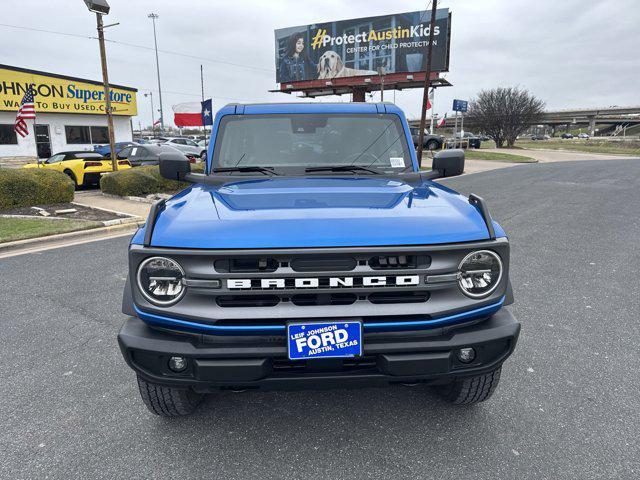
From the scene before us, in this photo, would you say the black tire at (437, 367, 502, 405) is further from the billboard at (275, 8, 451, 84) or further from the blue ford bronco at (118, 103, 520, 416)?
the billboard at (275, 8, 451, 84)

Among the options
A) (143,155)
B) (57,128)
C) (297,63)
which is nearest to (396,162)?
(143,155)

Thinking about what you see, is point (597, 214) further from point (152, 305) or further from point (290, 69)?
point (290, 69)

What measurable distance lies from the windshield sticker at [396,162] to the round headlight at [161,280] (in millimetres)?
1948

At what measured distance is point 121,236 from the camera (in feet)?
26.3

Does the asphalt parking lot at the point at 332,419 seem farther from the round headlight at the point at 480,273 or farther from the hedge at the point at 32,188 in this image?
the hedge at the point at 32,188

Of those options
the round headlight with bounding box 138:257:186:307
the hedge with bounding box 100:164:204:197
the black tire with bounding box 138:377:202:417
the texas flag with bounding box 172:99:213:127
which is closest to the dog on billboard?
the texas flag with bounding box 172:99:213:127

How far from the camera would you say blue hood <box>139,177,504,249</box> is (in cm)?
201

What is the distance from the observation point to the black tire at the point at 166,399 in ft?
7.88

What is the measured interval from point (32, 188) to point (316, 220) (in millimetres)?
10702

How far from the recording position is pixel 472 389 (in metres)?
2.53

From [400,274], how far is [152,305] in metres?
1.17

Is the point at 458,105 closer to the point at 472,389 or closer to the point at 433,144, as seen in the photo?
the point at 433,144

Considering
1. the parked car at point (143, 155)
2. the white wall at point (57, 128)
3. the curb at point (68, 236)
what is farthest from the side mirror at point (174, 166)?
the white wall at point (57, 128)

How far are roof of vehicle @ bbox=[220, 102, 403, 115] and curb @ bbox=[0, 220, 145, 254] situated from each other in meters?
5.46
